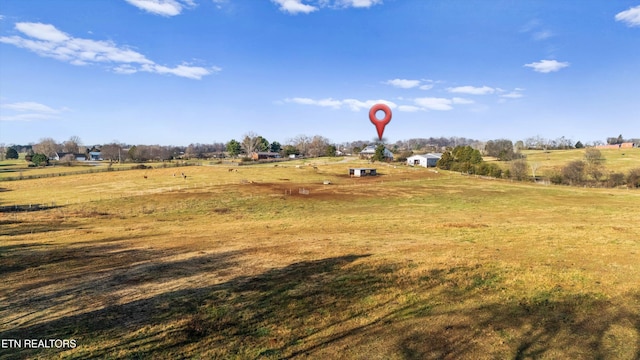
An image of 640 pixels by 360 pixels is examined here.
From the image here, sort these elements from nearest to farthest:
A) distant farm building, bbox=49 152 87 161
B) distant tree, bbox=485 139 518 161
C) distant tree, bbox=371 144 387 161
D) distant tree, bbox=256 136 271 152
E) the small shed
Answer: the small shed → distant tree, bbox=371 144 387 161 → distant tree, bbox=485 139 518 161 → distant farm building, bbox=49 152 87 161 → distant tree, bbox=256 136 271 152

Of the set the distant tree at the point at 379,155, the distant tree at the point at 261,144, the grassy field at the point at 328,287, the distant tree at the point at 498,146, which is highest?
the distant tree at the point at 261,144

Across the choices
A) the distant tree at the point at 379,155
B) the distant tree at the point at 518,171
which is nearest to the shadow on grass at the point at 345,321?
the distant tree at the point at 518,171

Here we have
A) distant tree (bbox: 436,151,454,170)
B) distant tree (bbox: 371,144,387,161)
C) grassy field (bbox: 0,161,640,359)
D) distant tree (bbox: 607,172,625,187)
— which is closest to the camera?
grassy field (bbox: 0,161,640,359)

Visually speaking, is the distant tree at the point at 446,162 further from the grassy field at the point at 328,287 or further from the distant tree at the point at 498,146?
the grassy field at the point at 328,287

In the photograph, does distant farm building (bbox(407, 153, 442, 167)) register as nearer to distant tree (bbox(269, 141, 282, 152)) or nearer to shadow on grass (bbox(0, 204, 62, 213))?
distant tree (bbox(269, 141, 282, 152))

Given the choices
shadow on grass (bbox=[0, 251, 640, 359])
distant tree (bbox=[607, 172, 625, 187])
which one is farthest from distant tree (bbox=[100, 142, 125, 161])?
distant tree (bbox=[607, 172, 625, 187])

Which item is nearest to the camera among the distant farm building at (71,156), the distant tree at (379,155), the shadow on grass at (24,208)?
the shadow on grass at (24,208)

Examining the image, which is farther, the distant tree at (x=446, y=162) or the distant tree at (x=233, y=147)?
the distant tree at (x=233, y=147)
